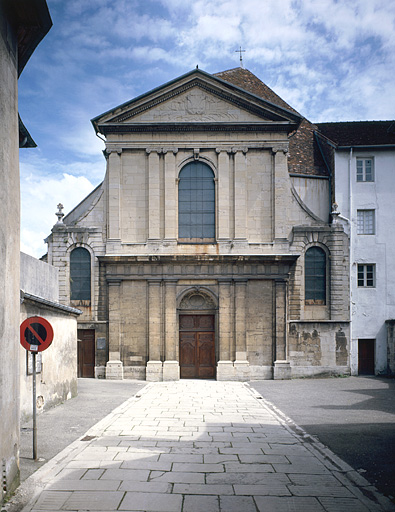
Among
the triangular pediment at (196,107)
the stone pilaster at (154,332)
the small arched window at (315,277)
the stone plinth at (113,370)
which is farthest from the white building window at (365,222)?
the stone plinth at (113,370)

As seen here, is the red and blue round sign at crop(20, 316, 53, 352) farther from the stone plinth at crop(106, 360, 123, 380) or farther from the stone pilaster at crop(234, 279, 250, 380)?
the stone pilaster at crop(234, 279, 250, 380)

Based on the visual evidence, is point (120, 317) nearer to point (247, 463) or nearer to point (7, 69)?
point (247, 463)

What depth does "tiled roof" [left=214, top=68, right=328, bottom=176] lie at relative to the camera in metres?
25.1

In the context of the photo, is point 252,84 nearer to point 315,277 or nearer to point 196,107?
point 196,107

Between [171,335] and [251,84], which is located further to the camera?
[251,84]

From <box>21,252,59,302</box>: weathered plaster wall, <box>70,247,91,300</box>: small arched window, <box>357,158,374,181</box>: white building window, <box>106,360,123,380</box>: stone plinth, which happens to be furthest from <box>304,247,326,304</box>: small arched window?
<box>21,252,59,302</box>: weathered plaster wall

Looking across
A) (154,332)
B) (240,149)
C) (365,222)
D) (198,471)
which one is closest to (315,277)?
(365,222)

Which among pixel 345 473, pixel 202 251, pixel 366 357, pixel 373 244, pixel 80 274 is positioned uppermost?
pixel 373 244

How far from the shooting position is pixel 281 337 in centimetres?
2150

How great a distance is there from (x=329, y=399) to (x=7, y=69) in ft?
45.0

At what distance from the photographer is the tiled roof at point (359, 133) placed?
79.2 feet

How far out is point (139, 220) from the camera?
2225cm

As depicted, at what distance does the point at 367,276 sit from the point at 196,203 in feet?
29.1

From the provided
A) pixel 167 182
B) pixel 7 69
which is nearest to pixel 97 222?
pixel 167 182
